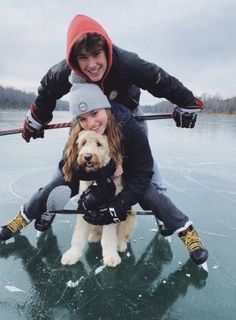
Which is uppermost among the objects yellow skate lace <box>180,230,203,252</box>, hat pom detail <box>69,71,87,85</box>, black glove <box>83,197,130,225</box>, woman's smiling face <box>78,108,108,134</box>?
hat pom detail <box>69,71,87,85</box>

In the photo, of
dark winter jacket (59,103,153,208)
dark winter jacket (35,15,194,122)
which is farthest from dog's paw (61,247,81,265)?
dark winter jacket (35,15,194,122)

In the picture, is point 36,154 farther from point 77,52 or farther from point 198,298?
point 198,298

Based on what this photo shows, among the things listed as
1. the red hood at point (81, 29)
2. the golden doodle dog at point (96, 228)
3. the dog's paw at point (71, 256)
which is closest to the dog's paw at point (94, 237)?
the golden doodle dog at point (96, 228)

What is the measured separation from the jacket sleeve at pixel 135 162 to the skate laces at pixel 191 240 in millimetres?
491

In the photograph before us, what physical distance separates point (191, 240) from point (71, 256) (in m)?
0.97

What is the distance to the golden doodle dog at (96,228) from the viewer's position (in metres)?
2.49

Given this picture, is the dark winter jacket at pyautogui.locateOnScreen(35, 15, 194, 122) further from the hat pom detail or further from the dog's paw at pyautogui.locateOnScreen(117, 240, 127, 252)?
the dog's paw at pyautogui.locateOnScreen(117, 240, 127, 252)

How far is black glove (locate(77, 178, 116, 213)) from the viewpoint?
2648 millimetres

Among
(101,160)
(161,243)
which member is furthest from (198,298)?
(101,160)

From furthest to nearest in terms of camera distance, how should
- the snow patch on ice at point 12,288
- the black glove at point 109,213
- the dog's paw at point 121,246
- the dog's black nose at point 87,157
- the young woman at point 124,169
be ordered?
1. the dog's paw at point 121,246
2. the black glove at point 109,213
3. the young woman at point 124,169
4. the dog's black nose at point 87,157
5. the snow patch on ice at point 12,288

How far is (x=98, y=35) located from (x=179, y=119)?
44.5 inches

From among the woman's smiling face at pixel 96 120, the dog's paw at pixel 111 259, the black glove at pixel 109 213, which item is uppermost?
the woman's smiling face at pixel 96 120

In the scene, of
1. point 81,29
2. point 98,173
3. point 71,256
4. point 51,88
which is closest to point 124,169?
point 98,173

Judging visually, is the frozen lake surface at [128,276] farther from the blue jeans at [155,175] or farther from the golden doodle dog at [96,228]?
the blue jeans at [155,175]
